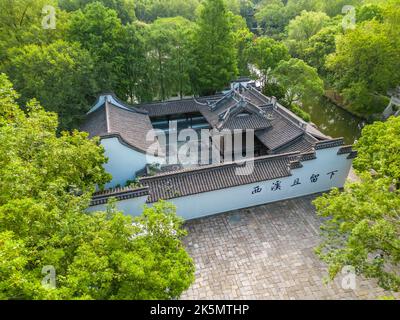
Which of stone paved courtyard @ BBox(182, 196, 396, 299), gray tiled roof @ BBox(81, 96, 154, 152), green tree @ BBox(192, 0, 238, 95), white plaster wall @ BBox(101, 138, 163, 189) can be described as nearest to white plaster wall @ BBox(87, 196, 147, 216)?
stone paved courtyard @ BBox(182, 196, 396, 299)

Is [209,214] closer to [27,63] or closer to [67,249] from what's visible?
[67,249]

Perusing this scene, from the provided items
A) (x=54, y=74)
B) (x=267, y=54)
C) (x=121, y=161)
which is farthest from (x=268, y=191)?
(x=267, y=54)

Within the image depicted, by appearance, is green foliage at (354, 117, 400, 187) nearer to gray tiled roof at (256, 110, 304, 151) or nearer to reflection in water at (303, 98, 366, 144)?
gray tiled roof at (256, 110, 304, 151)

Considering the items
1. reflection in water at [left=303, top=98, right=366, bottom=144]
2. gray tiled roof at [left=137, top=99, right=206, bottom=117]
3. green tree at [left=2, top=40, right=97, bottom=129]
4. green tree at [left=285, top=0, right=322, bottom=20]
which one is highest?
green tree at [left=285, top=0, right=322, bottom=20]

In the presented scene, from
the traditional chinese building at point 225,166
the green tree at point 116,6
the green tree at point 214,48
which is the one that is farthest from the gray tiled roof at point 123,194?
the green tree at point 116,6

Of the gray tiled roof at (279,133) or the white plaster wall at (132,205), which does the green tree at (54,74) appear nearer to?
the white plaster wall at (132,205)

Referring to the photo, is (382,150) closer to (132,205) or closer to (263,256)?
(263,256)

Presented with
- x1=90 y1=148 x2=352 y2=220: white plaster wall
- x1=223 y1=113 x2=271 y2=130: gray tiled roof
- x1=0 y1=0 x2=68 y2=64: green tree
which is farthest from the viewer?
x1=0 y1=0 x2=68 y2=64: green tree

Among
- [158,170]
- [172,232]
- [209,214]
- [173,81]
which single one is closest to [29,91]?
[158,170]
